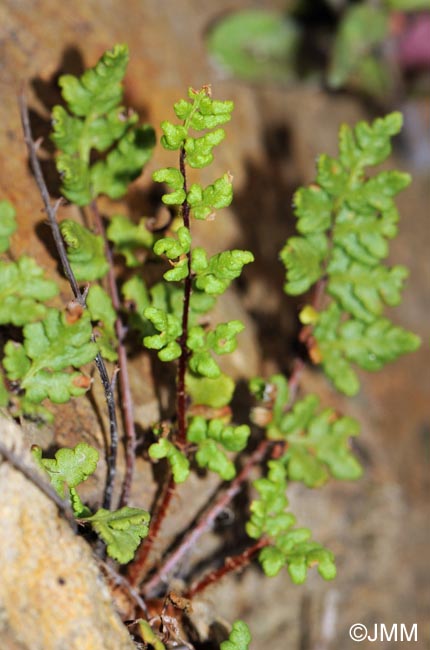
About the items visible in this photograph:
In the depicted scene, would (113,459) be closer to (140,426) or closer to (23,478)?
(140,426)

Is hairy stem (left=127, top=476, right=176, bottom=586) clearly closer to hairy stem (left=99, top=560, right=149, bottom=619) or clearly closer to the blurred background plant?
hairy stem (left=99, top=560, right=149, bottom=619)

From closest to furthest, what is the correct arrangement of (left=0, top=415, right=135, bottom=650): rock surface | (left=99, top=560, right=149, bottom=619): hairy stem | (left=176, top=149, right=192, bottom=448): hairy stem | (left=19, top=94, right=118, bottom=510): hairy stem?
(left=0, top=415, right=135, bottom=650): rock surface → (left=19, top=94, right=118, bottom=510): hairy stem → (left=176, top=149, right=192, bottom=448): hairy stem → (left=99, top=560, right=149, bottom=619): hairy stem

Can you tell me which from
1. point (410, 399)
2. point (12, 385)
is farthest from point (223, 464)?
point (410, 399)

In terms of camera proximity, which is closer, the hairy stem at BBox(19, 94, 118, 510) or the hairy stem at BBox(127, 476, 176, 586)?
the hairy stem at BBox(19, 94, 118, 510)

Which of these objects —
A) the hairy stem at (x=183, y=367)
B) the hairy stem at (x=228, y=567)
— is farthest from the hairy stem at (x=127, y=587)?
the hairy stem at (x=183, y=367)

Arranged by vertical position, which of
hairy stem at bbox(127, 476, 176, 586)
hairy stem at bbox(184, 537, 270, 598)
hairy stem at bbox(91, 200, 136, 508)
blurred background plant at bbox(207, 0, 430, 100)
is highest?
blurred background plant at bbox(207, 0, 430, 100)

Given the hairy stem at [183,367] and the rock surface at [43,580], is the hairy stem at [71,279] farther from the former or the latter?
the rock surface at [43,580]

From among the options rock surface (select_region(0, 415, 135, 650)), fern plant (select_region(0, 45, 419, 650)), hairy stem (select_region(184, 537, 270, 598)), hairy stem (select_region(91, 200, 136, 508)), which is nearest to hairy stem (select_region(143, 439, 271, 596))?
fern plant (select_region(0, 45, 419, 650))

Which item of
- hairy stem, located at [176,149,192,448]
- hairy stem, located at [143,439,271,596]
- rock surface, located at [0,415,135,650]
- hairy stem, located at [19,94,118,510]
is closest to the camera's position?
rock surface, located at [0,415,135,650]
